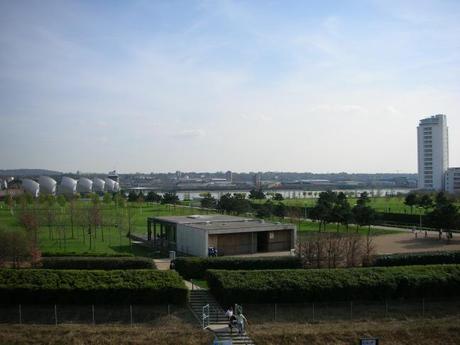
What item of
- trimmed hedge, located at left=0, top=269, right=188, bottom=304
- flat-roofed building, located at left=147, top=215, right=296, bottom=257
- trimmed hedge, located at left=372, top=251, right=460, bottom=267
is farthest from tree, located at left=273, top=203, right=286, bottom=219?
trimmed hedge, located at left=0, top=269, right=188, bottom=304

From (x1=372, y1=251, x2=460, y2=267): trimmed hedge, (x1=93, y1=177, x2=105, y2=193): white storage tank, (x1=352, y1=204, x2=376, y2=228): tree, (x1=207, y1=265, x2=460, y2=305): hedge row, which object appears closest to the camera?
(x1=207, y1=265, x2=460, y2=305): hedge row

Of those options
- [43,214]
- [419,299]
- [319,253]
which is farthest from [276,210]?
Result: [419,299]

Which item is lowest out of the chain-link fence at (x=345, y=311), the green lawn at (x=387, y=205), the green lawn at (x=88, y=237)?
the chain-link fence at (x=345, y=311)

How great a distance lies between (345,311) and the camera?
22250mm

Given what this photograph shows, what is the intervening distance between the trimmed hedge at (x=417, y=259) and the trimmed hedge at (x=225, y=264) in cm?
458

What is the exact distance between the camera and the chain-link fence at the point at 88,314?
69.1 ft

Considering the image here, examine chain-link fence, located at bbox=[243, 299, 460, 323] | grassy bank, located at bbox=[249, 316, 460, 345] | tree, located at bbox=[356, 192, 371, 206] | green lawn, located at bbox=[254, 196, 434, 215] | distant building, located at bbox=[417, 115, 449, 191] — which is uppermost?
distant building, located at bbox=[417, 115, 449, 191]

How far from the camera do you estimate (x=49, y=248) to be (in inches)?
1458

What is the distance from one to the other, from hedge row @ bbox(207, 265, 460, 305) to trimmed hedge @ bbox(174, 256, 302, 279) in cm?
400

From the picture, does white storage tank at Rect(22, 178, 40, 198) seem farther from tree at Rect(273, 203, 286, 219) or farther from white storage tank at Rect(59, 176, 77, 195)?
tree at Rect(273, 203, 286, 219)

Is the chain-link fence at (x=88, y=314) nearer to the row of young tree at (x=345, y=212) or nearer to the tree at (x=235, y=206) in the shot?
the row of young tree at (x=345, y=212)

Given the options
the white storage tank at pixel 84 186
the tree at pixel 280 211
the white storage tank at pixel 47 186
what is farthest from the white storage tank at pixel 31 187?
the tree at pixel 280 211

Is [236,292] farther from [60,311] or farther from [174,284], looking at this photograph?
[60,311]

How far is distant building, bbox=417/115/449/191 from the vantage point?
149500mm
